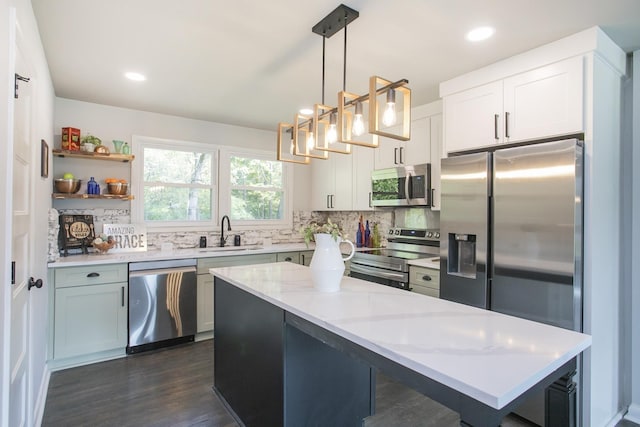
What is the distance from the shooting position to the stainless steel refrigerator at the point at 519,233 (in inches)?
80.4

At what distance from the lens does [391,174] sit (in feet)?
12.2

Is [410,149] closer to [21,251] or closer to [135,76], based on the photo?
[135,76]

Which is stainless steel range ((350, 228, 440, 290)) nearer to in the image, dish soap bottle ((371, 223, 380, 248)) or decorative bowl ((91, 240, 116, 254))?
dish soap bottle ((371, 223, 380, 248))

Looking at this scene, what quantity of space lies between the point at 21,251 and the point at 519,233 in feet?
9.06

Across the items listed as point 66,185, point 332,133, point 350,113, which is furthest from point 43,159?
point 350,113

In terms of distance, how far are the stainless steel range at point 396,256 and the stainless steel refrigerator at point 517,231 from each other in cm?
56

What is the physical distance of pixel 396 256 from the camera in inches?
141

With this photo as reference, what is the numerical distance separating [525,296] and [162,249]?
3462mm

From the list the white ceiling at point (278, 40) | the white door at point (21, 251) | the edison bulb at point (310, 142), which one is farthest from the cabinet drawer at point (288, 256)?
the white door at point (21, 251)

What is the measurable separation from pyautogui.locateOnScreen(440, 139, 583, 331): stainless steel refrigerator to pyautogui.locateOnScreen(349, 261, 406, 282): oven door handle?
528 millimetres

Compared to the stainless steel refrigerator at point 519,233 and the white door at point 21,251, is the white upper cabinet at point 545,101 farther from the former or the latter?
the white door at point 21,251

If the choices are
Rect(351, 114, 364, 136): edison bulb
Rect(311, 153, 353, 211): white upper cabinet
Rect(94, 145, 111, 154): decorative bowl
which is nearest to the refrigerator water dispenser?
Rect(351, 114, 364, 136): edison bulb

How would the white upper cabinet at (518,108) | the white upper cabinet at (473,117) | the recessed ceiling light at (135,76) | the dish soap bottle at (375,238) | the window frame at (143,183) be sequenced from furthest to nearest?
the dish soap bottle at (375,238)
the window frame at (143,183)
the recessed ceiling light at (135,76)
the white upper cabinet at (473,117)
the white upper cabinet at (518,108)

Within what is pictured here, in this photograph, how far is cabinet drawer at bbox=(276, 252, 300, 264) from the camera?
4084 mm
